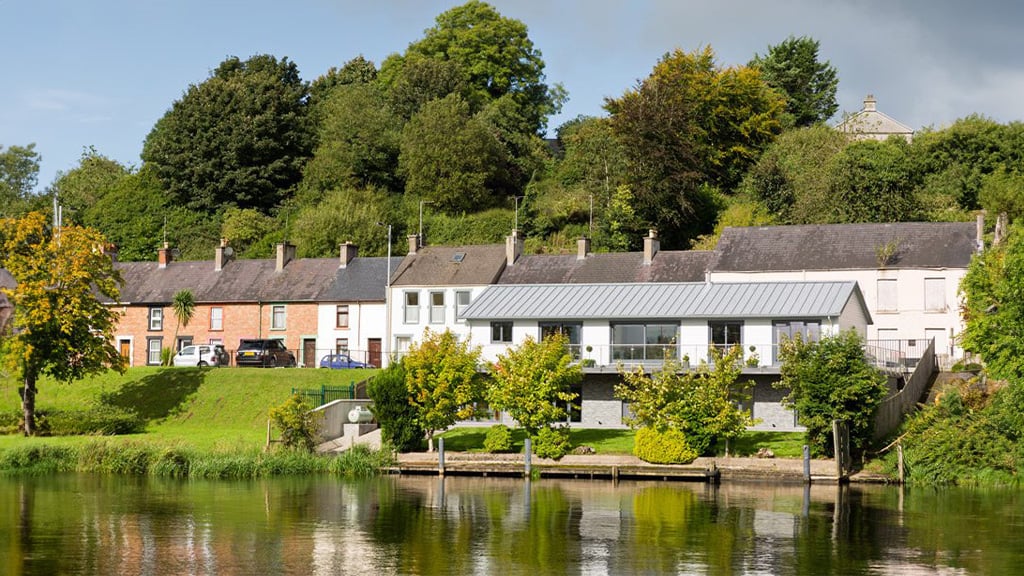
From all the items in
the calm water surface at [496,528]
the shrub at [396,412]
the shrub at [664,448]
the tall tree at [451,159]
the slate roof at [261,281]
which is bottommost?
the calm water surface at [496,528]

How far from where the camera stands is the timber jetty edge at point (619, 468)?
48.6 m

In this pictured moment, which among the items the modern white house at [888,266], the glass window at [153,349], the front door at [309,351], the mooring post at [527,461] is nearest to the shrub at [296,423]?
the mooring post at [527,461]

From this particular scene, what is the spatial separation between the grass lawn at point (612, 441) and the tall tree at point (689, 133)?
2893 cm

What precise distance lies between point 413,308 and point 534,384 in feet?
69.6

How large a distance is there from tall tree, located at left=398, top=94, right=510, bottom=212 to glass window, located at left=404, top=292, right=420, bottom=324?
2140cm

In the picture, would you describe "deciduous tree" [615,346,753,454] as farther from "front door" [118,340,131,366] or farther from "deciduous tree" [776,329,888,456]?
"front door" [118,340,131,366]

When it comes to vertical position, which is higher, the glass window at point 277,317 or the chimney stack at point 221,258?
the chimney stack at point 221,258

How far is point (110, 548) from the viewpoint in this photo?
32.1 meters

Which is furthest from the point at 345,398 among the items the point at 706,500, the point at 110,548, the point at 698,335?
the point at 110,548

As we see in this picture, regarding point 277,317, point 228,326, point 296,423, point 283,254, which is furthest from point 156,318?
point 296,423

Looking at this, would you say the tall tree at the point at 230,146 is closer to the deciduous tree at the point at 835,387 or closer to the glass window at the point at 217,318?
the glass window at the point at 217,318

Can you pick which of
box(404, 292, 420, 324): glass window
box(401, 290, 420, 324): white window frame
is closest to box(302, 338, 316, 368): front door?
box(401, 290, 420, 324): white window frame

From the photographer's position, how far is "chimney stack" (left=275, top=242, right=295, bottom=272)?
3150 inches

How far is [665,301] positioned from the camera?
6000cm
